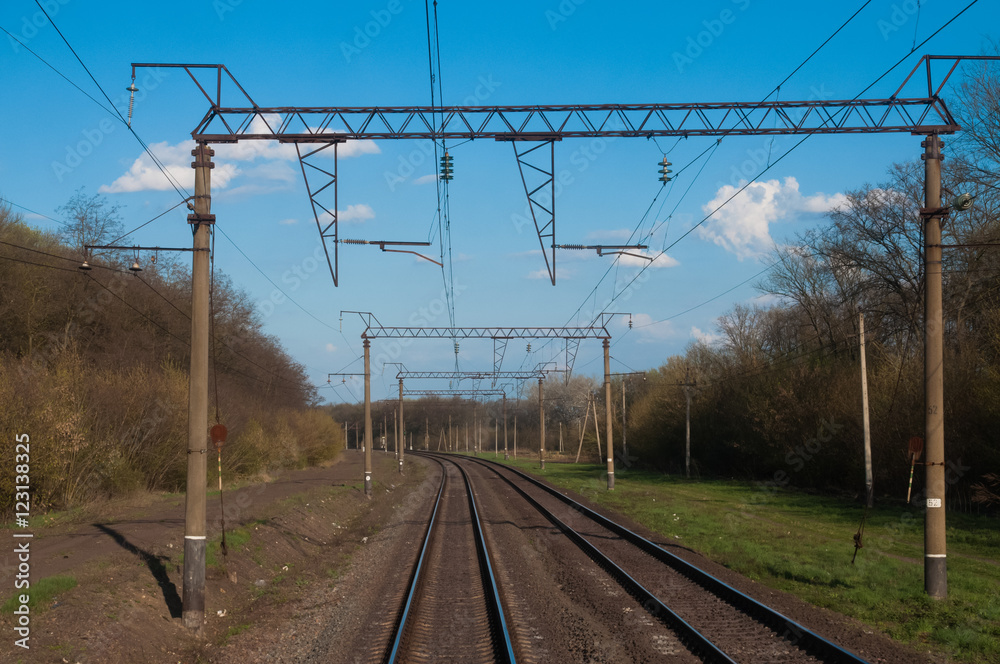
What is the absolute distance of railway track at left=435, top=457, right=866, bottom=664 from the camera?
29.6 feet

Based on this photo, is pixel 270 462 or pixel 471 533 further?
pixel 270 462

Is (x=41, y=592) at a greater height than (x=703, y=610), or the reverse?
(x=41, y=592)

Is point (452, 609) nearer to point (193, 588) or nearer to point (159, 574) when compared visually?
point (193, 588)

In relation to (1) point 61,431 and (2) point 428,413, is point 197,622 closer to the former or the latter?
(1) point 61,431

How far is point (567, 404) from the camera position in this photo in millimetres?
109188

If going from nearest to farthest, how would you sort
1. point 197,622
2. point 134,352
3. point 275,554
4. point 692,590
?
point 197,622
point 692,590
point 275,554
point 134,352

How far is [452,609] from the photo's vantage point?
12266 millimetres

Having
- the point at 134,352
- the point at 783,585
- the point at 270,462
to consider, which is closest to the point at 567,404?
the point at 270,462

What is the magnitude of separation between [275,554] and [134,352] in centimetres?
2109

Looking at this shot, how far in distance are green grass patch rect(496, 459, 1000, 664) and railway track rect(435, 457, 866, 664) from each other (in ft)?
4.31

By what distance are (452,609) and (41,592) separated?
5927mm

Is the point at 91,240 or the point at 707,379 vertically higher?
the point at 91,240

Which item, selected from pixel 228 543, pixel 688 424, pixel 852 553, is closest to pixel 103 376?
pixel 228 543

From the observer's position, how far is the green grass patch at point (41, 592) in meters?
9.45
